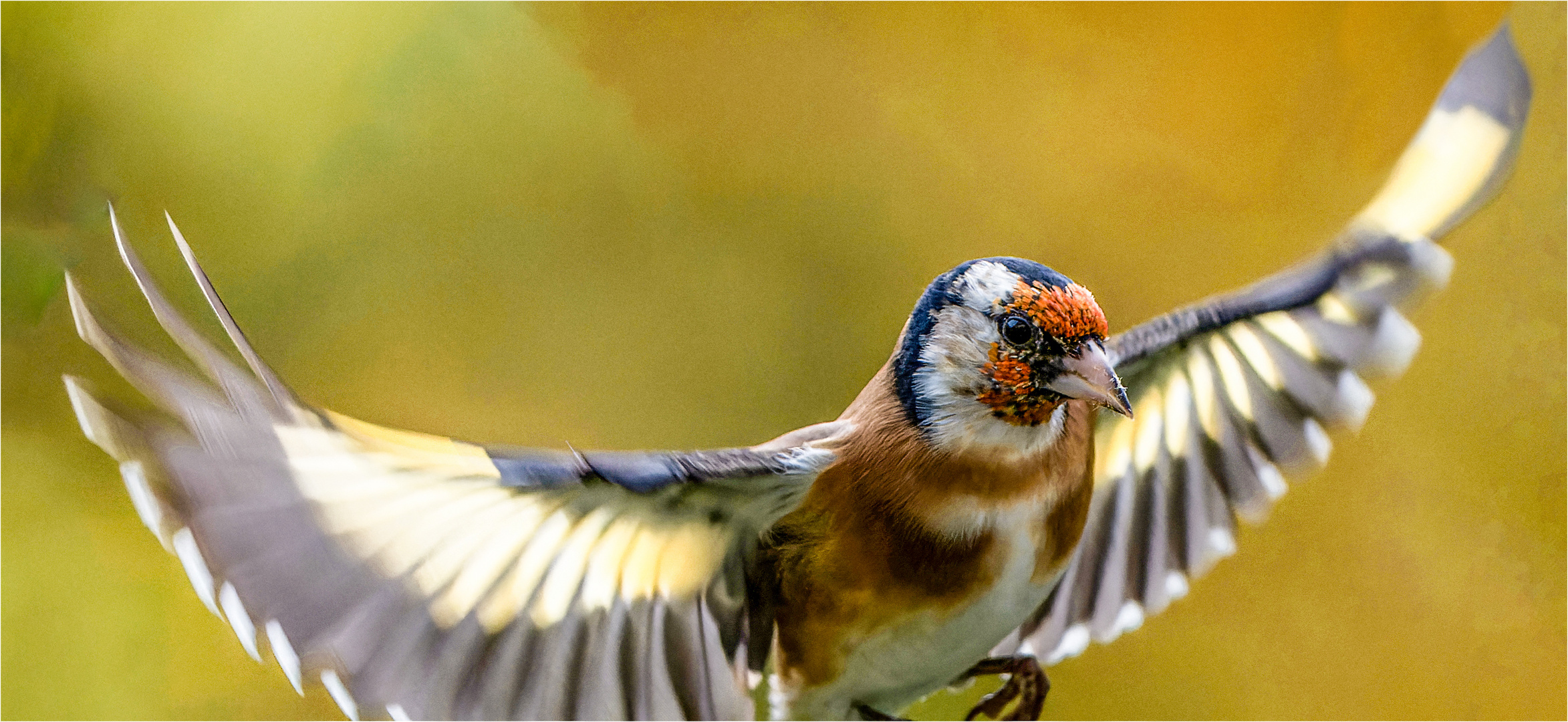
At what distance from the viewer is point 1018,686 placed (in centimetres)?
116

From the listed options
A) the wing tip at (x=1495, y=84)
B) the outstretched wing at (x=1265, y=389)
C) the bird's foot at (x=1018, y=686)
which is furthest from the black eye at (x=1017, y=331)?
the wing tip at (x=1495, y=84)

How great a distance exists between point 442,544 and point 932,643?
41 cm

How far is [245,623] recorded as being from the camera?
0.72 m

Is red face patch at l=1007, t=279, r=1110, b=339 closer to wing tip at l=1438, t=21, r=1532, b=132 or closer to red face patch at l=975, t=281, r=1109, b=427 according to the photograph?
red face patch at l=975, t=281, r=1109, b=427

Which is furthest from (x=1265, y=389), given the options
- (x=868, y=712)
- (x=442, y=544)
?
(x=442, y=544)

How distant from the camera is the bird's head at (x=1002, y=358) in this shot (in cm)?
90

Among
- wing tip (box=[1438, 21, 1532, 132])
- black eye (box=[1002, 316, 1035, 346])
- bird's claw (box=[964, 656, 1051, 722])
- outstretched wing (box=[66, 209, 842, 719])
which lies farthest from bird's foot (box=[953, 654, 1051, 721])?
wing tip (box=[1438, 21, 1532, 132])

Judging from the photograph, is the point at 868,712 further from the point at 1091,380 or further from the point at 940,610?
the point at 1091,380

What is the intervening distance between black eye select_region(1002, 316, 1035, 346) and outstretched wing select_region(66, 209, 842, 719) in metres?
0.17

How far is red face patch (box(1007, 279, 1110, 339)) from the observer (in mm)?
895

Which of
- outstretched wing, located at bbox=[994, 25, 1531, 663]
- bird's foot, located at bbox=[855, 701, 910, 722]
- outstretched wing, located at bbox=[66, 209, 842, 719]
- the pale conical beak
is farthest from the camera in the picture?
outstretched wing, located at bbox=[994, 25, 1531, 663]

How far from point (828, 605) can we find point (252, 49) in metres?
1.63

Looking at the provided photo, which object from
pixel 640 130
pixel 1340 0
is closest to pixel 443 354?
pixel 640 130

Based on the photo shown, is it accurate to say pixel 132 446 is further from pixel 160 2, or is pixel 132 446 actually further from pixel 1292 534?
pixel 1292 534
